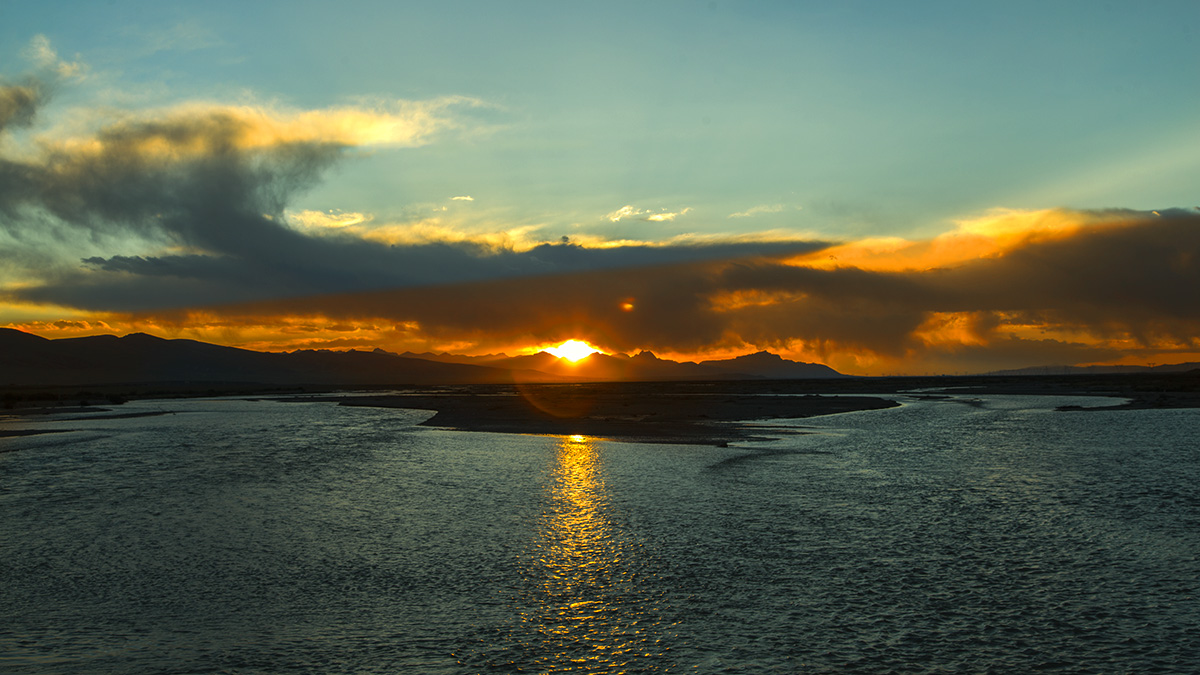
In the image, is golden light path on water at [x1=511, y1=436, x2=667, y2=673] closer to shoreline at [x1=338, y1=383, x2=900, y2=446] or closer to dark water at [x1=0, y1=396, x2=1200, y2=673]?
dark water at [x1=0, y1=396, x2=1200, y2=673]

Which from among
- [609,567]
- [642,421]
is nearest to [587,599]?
[609,567]

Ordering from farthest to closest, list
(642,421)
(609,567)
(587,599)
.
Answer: (642,421)
(609,567)
(587,599)

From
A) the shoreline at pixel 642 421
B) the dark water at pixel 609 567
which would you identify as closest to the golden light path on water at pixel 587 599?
the dark water at pixel 609 567

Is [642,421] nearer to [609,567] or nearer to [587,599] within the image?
[609,567]

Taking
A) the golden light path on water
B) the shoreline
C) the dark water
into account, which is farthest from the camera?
the shoreline

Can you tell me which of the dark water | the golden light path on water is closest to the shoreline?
the dark water

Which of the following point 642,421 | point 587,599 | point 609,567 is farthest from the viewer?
point 642,421
